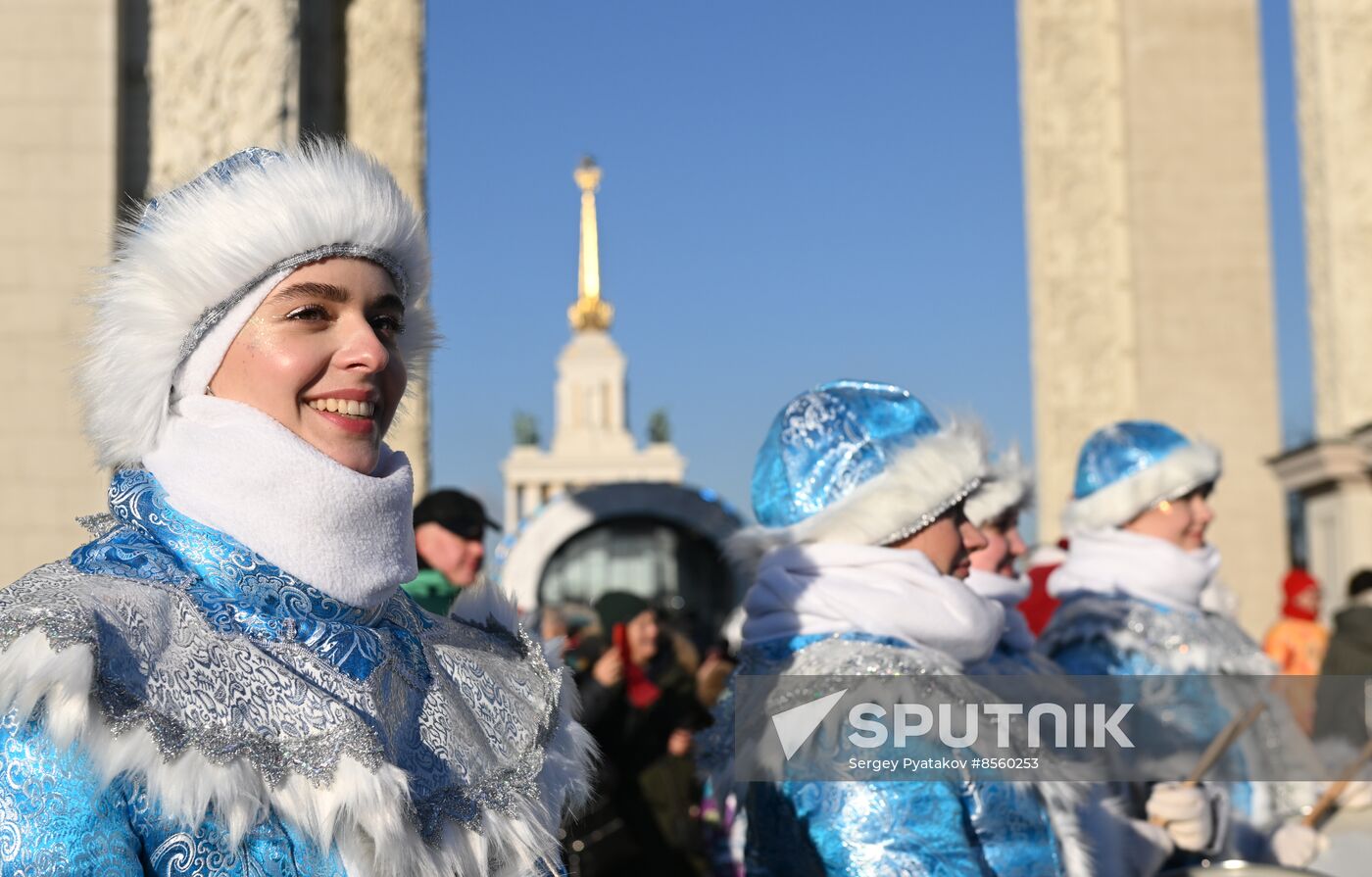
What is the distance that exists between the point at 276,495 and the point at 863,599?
1.56 m

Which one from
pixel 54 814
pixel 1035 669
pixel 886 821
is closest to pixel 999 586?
pixel 1035 669

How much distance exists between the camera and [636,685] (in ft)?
23.9

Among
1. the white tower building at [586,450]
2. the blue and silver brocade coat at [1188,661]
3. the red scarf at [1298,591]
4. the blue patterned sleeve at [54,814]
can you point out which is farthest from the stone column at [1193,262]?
the white tower building at [586,450]

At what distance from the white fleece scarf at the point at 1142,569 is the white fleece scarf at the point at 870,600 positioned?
5.53 feet

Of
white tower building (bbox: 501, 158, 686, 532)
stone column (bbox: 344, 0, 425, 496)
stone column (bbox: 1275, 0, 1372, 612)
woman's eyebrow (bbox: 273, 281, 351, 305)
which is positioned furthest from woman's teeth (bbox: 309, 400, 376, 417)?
white tower building (bbox: 501, 158, 686, 532)

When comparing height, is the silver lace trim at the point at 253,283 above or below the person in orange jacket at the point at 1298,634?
above

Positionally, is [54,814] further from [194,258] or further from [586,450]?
[586,450]

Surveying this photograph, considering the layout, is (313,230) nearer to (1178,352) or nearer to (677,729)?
(677,729)

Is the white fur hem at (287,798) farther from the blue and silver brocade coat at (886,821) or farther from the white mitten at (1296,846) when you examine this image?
the white mitten at (1296,846)

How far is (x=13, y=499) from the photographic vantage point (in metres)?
6.62

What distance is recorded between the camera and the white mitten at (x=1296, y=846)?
434 cm

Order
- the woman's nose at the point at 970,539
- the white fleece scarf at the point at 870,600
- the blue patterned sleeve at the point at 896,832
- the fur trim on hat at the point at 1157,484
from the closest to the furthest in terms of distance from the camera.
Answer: the blue patterned sleeve at the point at 896,832, the white fleece scarf at the point at 870,600, the woman's nose at the point at 970,539, the fur trim on hat at the point at 1157,484

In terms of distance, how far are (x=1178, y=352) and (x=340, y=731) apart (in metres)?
14.6

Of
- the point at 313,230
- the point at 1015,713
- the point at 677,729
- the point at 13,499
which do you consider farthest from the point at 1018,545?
the point at 13,499
